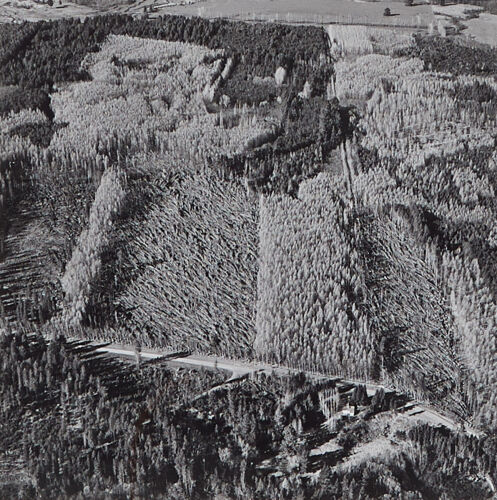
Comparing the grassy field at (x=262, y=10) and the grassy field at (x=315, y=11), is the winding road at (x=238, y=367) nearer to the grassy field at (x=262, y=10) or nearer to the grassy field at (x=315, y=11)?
the grassy field at (x=262, y=10)

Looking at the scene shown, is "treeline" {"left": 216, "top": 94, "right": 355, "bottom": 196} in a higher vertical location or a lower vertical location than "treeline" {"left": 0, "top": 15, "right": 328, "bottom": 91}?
lower

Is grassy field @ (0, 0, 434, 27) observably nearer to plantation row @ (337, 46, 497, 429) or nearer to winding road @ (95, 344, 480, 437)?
plantation row @ (337, 46, 497, 429)

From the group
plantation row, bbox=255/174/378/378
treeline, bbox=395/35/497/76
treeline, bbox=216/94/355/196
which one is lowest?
plantation row, bbox=255/174/378/378

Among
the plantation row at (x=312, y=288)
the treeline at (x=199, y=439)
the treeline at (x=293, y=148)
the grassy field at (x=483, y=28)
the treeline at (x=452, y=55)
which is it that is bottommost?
the treeline at (x=199, y=439)

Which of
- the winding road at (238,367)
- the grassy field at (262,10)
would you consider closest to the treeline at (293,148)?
the winding road at (238,367)

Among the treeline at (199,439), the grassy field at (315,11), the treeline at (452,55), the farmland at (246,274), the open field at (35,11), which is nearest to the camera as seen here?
the treeline at (199,439)

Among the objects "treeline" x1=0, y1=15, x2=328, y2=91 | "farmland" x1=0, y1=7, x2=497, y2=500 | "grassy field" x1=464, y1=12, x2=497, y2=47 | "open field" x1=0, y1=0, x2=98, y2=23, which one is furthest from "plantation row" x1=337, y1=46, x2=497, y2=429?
"open field" x1=0, y1=0, x2=98, y2=23

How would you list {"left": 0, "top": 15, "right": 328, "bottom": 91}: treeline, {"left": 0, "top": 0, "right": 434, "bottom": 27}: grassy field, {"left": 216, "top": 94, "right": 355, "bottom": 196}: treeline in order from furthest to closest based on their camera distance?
{"left": 0, "top": 0, "right": 434, "bottom": 27}: grassy field < {"left": 0, "top": 15, "right": 328, "bottom": 91}: treeline < {"left": 216, "top": 94, "right": 355, "bottom": 196}: treeline

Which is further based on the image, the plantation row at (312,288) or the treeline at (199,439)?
the plantation row at (312,288)

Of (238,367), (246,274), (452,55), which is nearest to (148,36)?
(452,55)
